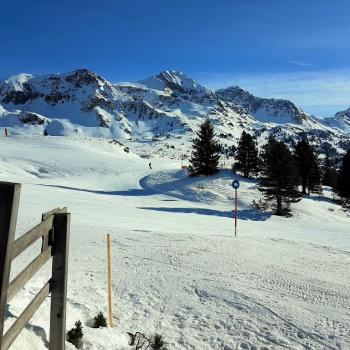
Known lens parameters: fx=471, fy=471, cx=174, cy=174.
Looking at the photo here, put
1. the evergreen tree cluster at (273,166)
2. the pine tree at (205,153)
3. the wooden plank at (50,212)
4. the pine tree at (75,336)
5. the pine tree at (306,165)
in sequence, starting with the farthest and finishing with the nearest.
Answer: the pine tree at (306,165) < the pine tree at (205,153) < the evergreen tree cluster at (273,166) < the pine tree at (75,336) < the wooden plank at (50,212)

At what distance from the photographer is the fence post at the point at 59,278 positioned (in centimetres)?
558

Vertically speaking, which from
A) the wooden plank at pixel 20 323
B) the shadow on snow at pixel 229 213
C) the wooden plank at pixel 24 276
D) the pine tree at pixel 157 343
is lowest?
the shadow on snow at pixel 229 213

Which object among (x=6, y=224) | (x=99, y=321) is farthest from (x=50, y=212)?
(x=99, y=321)

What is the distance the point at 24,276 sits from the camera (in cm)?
484

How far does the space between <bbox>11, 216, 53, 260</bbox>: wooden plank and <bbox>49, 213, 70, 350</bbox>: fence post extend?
149 mm

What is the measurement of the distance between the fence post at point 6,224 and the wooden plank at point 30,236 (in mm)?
164

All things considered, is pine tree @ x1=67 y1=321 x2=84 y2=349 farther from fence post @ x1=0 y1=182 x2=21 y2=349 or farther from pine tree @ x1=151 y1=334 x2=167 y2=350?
fence post @ x1=0 y1=182 x2=21 y2=349

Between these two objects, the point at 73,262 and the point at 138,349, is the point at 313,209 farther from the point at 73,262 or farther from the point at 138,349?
the point at 138,349

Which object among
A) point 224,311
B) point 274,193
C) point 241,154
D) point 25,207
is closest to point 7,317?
point 224,311

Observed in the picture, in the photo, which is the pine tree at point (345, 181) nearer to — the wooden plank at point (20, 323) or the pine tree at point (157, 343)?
the pine tree at point (157, 343)

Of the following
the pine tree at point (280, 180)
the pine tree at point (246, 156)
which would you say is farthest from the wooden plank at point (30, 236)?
the pine tree at point (246, 156)

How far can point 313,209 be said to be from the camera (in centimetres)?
4269

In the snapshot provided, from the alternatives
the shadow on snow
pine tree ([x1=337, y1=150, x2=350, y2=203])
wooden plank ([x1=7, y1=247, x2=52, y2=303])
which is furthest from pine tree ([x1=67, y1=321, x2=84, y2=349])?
pine tree ([x1=337, y1=150, x2=350, y2=203])

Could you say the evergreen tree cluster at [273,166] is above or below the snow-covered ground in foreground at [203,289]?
above
